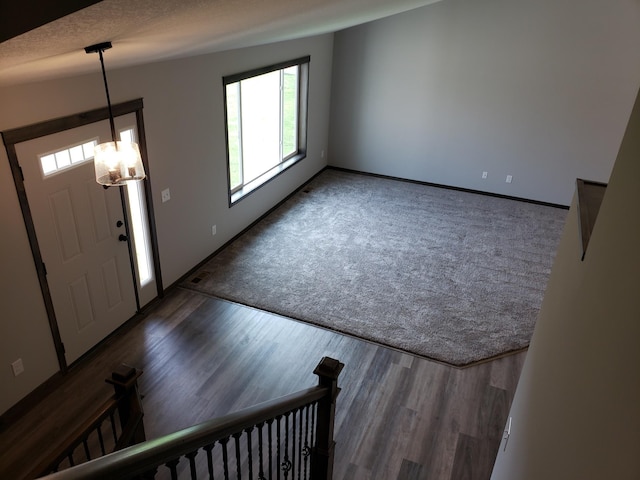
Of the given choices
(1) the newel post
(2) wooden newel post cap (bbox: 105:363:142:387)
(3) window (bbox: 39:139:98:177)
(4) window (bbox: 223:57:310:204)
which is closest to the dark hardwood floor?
(1) the newel post

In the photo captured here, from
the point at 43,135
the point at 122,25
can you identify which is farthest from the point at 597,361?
the point at 43,135

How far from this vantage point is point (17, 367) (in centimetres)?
342

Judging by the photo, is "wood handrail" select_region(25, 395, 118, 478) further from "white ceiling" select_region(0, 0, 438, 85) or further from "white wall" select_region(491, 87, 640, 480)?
"white wall" select_region(491, 87, 640, 480)

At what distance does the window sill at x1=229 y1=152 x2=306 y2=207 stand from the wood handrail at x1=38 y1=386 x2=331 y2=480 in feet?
14.1

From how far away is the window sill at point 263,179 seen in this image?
6094 millimetres

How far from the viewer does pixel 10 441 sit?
3.31 meters

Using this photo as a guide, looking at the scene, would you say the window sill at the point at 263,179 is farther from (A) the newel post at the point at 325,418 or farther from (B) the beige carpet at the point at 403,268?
(A) the newel post at the point at 325,418

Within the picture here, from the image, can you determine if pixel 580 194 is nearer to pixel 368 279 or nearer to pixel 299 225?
pixel 368 279

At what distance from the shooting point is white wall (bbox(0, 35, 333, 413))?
10.5 feet

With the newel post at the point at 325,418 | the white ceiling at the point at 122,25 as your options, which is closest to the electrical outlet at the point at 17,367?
the white ceiling at the point at 122,25

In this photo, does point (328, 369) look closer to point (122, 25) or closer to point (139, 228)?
point (122, 25)

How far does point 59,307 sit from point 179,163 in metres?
1.81

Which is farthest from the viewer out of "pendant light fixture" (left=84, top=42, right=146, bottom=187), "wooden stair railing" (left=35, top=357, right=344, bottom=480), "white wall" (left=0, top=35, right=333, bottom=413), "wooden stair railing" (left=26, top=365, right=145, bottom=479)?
"white wall" (left=0, top=35, right=333, bottom=413)

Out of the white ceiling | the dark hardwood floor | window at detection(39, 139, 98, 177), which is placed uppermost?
the white ceiling
